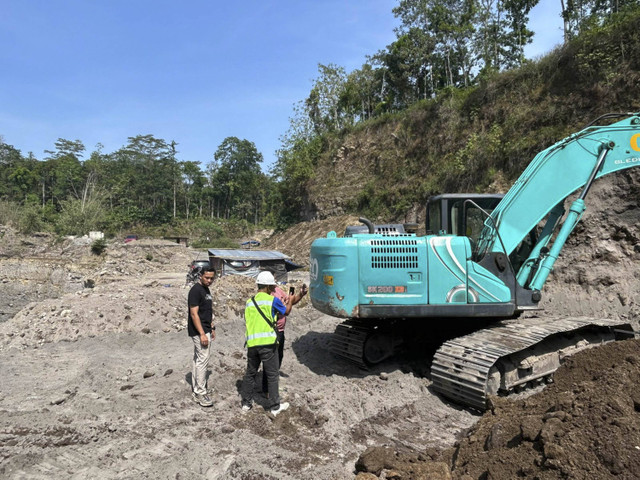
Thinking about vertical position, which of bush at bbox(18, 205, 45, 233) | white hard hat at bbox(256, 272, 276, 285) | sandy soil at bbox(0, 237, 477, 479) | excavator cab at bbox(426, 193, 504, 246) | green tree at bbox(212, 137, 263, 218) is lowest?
sandy soil at bbox(0, 237, 477, 479)

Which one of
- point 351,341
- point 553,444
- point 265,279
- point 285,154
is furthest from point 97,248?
point 553,444

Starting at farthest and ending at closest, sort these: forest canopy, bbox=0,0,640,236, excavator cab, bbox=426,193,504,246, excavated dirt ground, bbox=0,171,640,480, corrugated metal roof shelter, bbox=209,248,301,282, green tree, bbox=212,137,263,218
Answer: green tree, bbox=212,137,263,218 → forest canopy, bbox=0,0,640,236 → corrugated metal roof shelter, bbox=209,248,301,282 → excavator cab, bbox=426,193,504,246 → excavated dirt ground, bbox=0,171,640,480

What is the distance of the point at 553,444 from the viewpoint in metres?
3.06

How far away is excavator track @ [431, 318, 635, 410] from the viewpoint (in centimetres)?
488

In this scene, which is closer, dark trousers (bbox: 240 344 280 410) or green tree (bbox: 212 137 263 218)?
dark trousers (bbox: 240 344 280 410)

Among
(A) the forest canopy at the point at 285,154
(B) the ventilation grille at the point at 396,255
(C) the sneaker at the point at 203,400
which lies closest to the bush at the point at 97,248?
(A) the forest canopy at the point at 285,154

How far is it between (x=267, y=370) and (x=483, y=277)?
114 inches

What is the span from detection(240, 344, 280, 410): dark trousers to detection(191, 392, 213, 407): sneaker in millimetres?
385

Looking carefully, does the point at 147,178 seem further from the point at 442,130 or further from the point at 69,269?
the point at 442,130

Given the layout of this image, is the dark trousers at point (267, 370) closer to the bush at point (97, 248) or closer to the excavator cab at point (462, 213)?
the excavator cab at point (462, 213)

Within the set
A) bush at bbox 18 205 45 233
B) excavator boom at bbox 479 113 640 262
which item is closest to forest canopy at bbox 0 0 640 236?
bush at bbox 18 205 45 233

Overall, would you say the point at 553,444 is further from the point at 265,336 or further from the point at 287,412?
the point at 265,336

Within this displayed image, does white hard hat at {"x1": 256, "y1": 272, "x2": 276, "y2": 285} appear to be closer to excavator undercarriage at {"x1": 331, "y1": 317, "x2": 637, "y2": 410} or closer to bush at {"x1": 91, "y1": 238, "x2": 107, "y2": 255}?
excavator undercarriage at {"x1": 331, "y1": 317, "x2": 637, "y2": 410}

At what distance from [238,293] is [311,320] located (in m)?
2.68
